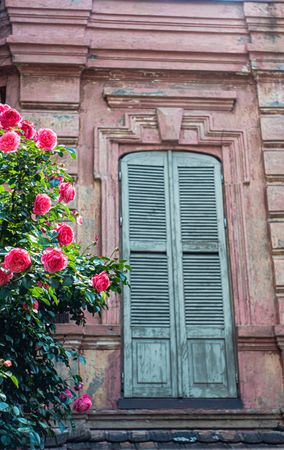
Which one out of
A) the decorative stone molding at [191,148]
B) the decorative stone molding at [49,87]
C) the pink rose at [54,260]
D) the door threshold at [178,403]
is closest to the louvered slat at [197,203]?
the decorative stone molding at [191,148]

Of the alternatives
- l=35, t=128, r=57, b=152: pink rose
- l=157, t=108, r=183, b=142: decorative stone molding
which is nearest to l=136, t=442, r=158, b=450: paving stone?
l=35, t=128, r=57, b=152: pink rose

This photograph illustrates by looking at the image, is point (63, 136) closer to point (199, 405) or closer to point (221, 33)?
point (221, 33)

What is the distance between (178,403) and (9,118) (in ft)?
9.79

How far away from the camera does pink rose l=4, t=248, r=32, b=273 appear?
5.14 metres

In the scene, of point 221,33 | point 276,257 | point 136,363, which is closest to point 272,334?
point 276,257

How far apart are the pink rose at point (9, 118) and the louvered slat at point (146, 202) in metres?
2.21

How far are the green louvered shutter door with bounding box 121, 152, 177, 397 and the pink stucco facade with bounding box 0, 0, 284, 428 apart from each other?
14cm

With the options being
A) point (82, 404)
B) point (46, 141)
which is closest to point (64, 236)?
point (46, 141)

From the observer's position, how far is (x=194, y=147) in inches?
328

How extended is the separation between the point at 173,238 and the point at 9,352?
258 cm

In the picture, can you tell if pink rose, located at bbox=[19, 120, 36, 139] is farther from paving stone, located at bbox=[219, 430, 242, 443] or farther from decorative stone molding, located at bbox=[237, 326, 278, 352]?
paving stone, located at bbox=[219, 430, 242, 443]

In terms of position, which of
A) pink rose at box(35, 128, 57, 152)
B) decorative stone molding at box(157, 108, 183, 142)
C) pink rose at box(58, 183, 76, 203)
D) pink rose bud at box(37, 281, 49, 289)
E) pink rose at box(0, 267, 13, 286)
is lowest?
pink rose at box(0, 267, 13, 286)

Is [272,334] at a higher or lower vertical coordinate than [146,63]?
lower

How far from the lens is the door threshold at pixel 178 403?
725 centimetres
